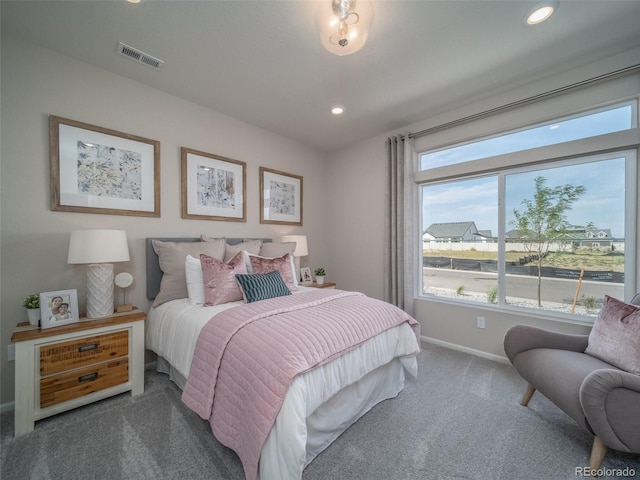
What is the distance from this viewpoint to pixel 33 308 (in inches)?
71.4

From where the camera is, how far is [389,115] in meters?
3.08

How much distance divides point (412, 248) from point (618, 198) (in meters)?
1.79

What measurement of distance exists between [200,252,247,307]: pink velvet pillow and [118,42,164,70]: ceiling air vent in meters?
1.68

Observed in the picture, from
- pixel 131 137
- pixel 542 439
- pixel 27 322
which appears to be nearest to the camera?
pixel 542 439

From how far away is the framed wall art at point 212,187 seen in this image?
2758 millimetres

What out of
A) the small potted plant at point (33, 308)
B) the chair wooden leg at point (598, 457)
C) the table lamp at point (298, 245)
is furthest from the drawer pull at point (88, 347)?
the chair wooden leg at point (598, 457)

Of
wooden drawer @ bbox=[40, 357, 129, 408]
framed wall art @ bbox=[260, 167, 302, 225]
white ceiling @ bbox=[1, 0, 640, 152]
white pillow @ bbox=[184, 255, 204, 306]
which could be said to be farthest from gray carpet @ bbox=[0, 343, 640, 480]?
white ceiling @ bbox=[1, 0, 640, 152]

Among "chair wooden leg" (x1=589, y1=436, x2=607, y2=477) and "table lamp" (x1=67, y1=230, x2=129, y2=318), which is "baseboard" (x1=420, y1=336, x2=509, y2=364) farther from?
"table lamp" (x1=67, y1=230, x2=129, y2=318)

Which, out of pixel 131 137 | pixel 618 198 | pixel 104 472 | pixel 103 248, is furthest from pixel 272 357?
pixel 618 198

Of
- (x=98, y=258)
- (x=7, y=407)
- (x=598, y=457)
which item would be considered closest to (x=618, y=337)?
(x=598, y=457)

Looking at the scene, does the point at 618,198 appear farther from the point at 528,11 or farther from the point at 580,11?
the point at 528,11

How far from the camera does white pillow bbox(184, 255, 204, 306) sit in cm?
219

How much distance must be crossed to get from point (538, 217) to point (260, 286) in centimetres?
278

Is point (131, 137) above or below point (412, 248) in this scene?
above
